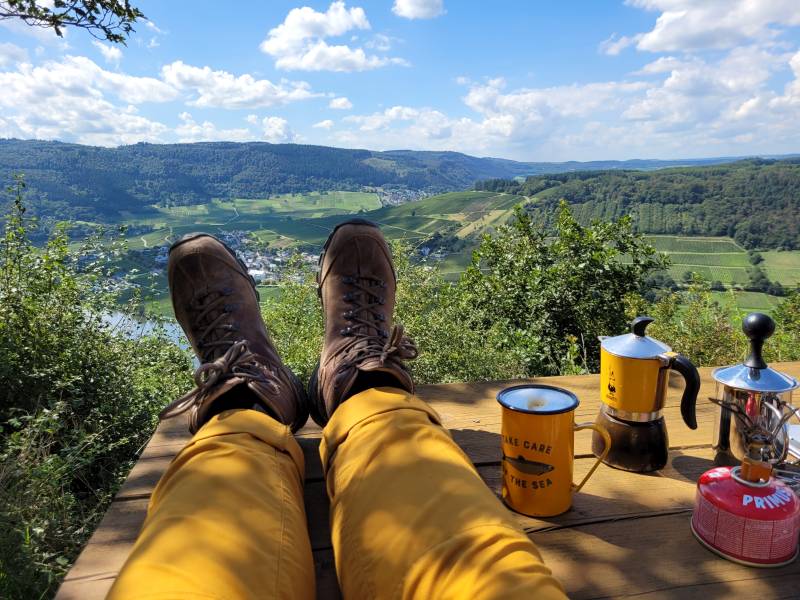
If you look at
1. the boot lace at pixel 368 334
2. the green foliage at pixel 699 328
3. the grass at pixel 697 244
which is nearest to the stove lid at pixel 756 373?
the boot lace at pixel 368 334

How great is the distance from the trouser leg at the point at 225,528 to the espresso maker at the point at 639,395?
718 millimetres

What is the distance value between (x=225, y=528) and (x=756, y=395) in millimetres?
1018

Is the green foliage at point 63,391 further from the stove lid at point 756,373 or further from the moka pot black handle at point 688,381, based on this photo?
the stove lid at point 756,373

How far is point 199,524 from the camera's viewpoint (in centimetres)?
78

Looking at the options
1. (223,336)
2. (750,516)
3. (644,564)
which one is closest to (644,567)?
(644,564)

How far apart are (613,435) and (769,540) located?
0.36m

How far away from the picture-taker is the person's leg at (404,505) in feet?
2.30

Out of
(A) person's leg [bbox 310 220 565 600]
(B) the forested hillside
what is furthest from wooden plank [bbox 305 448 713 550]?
(B) the forested hillside

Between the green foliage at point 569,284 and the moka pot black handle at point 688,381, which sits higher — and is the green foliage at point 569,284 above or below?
below

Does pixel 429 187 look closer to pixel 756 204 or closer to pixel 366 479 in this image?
pixel 756 204

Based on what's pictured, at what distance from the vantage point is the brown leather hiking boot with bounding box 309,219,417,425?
53.9 inches

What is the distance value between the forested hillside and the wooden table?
2489 centimetres

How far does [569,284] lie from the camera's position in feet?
15.4

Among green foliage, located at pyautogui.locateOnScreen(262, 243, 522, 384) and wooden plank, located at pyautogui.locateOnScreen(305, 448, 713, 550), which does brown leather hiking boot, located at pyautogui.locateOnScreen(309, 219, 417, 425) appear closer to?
wooden plank, located at pyautogui.locateOnScreen(305, 448, 713, 550)
